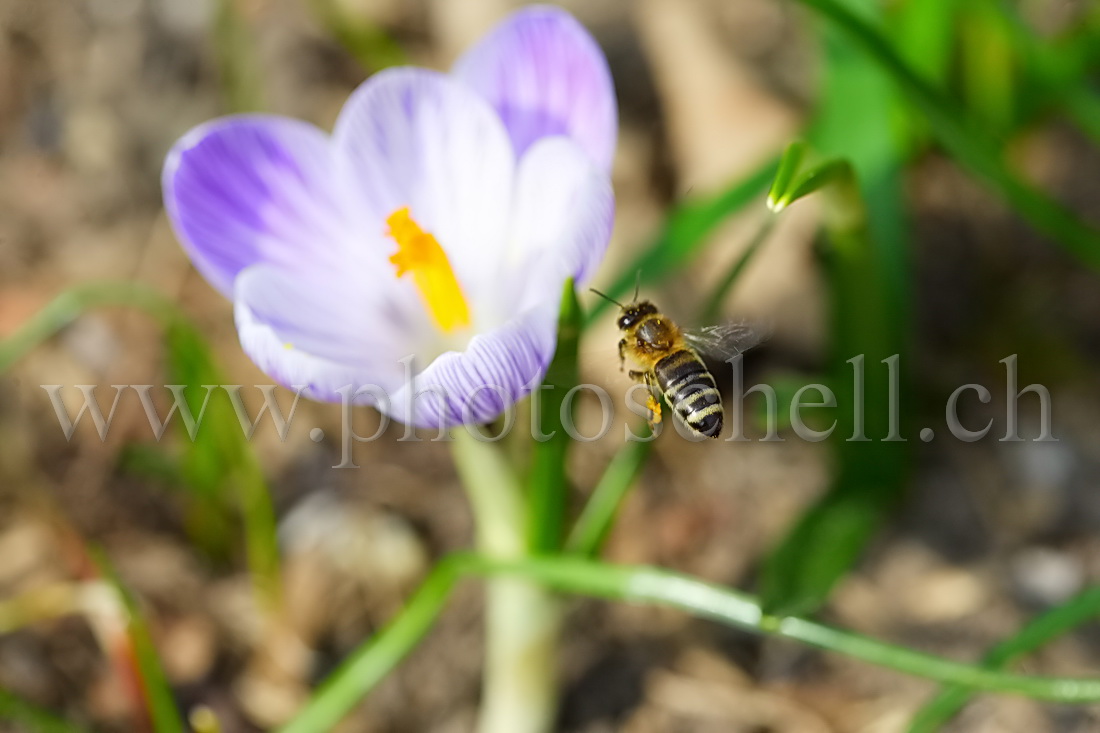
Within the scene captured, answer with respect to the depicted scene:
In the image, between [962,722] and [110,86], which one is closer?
[962,722]

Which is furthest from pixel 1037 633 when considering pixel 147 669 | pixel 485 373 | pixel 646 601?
pixel 147 669

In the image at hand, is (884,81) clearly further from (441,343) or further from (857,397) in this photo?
(441,343)

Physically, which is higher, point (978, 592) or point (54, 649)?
point (978, 592)

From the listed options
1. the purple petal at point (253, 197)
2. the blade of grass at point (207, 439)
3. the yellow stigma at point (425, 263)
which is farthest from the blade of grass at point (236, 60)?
the yellow stigma at point (425, 263)

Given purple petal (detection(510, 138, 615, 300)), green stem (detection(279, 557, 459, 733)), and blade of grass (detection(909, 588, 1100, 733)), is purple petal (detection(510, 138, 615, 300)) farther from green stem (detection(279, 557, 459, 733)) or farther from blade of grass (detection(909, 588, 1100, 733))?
blade of grass (detection(909, 588, 1100, 733))

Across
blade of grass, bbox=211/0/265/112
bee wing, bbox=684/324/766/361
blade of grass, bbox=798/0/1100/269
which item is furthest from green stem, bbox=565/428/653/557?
blade of grass, bbox=211/0/265/112

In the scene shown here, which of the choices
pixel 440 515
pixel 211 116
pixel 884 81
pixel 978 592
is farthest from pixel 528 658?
pixel 211 116

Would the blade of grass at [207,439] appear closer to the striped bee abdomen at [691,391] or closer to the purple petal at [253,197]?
the purple petal at [253,197]
